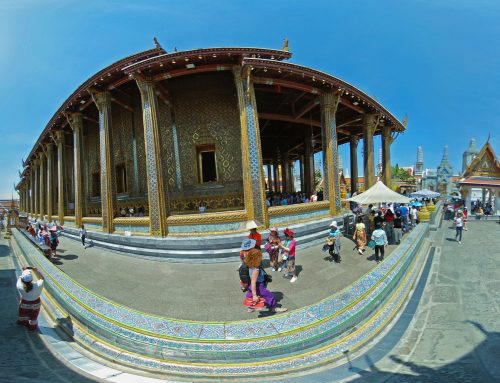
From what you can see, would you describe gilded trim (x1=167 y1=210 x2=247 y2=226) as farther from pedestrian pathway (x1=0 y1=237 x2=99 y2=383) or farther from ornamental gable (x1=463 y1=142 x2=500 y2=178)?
ornamental gable (x1=463 y1=142 x2=500 y2=178)

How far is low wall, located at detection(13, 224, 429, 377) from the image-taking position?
3561mm

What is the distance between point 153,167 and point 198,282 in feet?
15.6

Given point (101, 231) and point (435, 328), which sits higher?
point (101, 231)

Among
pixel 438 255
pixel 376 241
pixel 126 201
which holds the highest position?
pixel 126 201

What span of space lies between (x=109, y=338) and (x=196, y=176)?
311 inches

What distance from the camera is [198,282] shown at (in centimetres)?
639

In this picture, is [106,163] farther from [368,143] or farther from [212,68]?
[368,143]

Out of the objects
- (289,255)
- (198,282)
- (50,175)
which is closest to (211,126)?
(198,282)

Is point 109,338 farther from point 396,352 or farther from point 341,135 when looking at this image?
point 341,135

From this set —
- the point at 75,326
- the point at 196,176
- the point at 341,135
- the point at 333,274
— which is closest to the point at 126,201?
the point at 196,176

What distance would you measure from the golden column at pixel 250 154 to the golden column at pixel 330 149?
3.97m

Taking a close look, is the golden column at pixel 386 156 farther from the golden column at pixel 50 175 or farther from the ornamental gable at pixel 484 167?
the golden column at pixel 50 175

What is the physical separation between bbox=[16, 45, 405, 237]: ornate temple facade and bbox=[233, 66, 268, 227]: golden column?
0.04 m

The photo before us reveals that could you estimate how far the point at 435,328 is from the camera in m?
4.43
